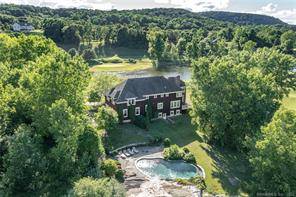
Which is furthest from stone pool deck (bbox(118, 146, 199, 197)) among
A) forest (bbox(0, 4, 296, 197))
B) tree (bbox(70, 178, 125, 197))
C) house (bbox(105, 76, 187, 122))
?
house (bbox(105, 76, 187, 122))

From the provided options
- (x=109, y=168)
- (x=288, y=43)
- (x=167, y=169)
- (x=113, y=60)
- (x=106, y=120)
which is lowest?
(x=113, y=60)

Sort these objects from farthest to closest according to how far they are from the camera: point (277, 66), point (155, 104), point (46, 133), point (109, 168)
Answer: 1. point (277, 66)
2. point (155, 104)
3. point (109, 168)
4. point (46, 133)

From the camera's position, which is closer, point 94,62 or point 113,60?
point 94,62

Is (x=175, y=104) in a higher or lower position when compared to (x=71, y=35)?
higher

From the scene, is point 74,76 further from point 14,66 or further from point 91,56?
point 91,56

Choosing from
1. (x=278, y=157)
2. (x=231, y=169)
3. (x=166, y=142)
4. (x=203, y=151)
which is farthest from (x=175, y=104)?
(x=278, y=157)

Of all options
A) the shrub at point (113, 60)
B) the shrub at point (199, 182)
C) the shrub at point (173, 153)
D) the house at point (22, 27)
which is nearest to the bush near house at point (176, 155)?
the shrub at point (173, 153)

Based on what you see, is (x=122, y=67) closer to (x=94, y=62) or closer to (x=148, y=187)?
(x=94, y=62)
